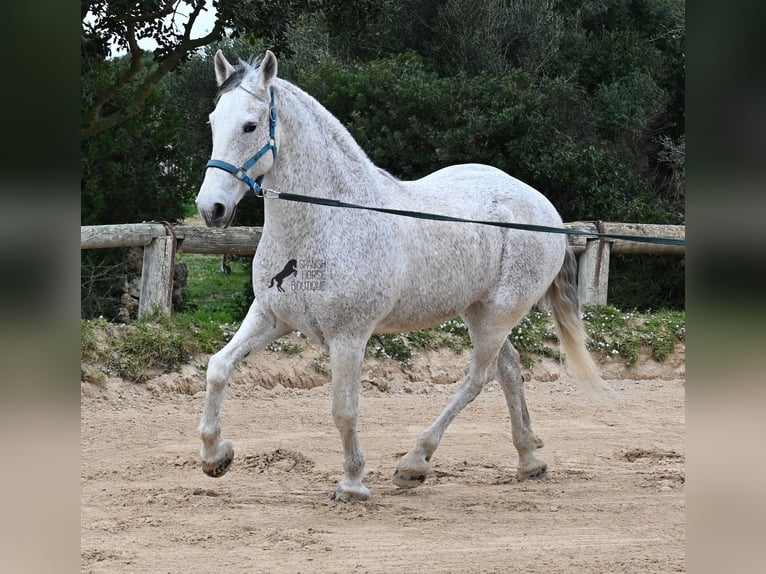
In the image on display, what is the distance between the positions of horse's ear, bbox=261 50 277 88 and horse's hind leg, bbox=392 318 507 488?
6.43 feet

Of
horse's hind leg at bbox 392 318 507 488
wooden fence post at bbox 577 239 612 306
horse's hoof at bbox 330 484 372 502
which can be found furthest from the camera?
wooden fence post at bbox 577 239 612 306

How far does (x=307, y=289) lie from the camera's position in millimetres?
4621

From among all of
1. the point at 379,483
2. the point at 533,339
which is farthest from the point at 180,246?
the point at 379,483

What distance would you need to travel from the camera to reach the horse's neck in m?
4.70

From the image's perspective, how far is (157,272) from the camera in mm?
8445

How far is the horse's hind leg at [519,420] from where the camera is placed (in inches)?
224

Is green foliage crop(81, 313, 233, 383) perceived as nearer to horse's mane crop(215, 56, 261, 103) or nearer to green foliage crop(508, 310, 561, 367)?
green foliage crop(508, 310, 561, 367)

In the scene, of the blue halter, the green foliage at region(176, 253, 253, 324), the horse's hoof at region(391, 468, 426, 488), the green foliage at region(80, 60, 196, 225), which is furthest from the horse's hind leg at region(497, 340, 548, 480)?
the green foliage at region(80, 60, 196, 225)

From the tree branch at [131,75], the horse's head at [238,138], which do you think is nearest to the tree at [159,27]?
Result: the tree branch at [131,75]

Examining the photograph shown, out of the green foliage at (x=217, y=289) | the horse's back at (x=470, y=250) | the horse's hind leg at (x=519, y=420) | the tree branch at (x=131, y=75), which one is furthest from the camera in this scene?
the green foliage at (x=217, y=289)

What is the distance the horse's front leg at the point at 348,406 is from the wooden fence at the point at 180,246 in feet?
11.5

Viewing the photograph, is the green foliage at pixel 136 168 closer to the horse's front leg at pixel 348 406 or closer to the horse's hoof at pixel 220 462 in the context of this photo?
the horse's hoof at pixel 220 462
